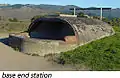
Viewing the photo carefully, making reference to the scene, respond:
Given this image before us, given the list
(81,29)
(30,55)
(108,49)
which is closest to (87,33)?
(81,29)

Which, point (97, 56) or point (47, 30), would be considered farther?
point (47, 30)

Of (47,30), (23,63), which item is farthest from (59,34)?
(23,63)

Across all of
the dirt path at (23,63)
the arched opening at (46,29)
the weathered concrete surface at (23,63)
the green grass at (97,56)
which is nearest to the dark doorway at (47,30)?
the arched opening at (46,29)

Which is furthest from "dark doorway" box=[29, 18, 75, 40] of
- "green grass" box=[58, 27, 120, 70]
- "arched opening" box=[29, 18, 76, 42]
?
"green grass" box=[58, 27, 120, 70]

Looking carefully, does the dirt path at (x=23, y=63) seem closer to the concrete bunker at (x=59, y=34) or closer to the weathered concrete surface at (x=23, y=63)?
the weathered concrete surface at (x=23, y=63)

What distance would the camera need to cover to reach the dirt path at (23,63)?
1123cm

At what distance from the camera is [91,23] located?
54.4ft

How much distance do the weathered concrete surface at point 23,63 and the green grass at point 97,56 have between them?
0.59 meters

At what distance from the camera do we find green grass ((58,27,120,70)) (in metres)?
10.8

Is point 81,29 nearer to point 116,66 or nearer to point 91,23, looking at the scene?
point 91,23

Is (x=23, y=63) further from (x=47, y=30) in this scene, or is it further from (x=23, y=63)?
(x=47, y=30)

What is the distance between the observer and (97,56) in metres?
12.0

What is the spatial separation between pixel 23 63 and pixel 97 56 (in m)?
3.15

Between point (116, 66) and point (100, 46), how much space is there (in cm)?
339
